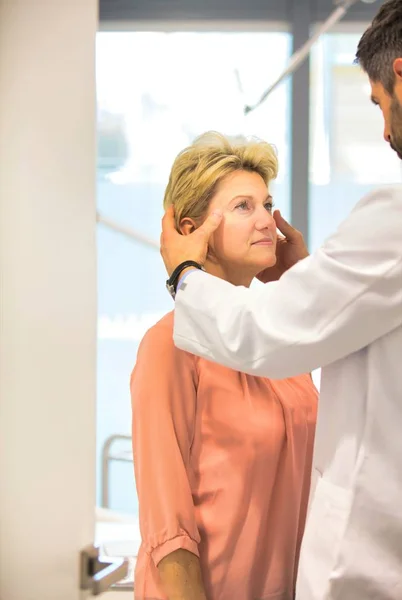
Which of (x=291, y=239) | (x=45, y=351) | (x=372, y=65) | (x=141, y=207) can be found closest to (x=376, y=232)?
(x=372, y=65)

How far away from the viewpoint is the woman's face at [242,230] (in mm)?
1408

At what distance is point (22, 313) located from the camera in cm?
98

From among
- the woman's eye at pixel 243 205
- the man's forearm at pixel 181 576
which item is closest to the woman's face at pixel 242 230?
the woman's eye at pixel 243 205

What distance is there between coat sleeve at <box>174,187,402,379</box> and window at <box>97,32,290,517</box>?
2.67 meters

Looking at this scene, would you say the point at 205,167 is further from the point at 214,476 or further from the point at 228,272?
the point at 214,476

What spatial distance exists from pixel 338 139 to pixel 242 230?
2.53m

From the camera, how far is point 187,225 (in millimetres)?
1451

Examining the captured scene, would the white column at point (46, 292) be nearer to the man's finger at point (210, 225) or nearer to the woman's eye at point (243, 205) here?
the man's finger at point (210, 225)

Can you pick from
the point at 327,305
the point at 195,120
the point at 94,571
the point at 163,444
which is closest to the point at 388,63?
the point at 327,305

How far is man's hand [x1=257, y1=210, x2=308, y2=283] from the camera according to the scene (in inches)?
59.9

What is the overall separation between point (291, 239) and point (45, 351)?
A: 69 cm

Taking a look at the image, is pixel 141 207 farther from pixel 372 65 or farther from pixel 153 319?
pixel 372 65

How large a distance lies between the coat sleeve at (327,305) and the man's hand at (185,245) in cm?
16

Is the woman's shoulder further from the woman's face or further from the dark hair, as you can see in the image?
the dark hair
